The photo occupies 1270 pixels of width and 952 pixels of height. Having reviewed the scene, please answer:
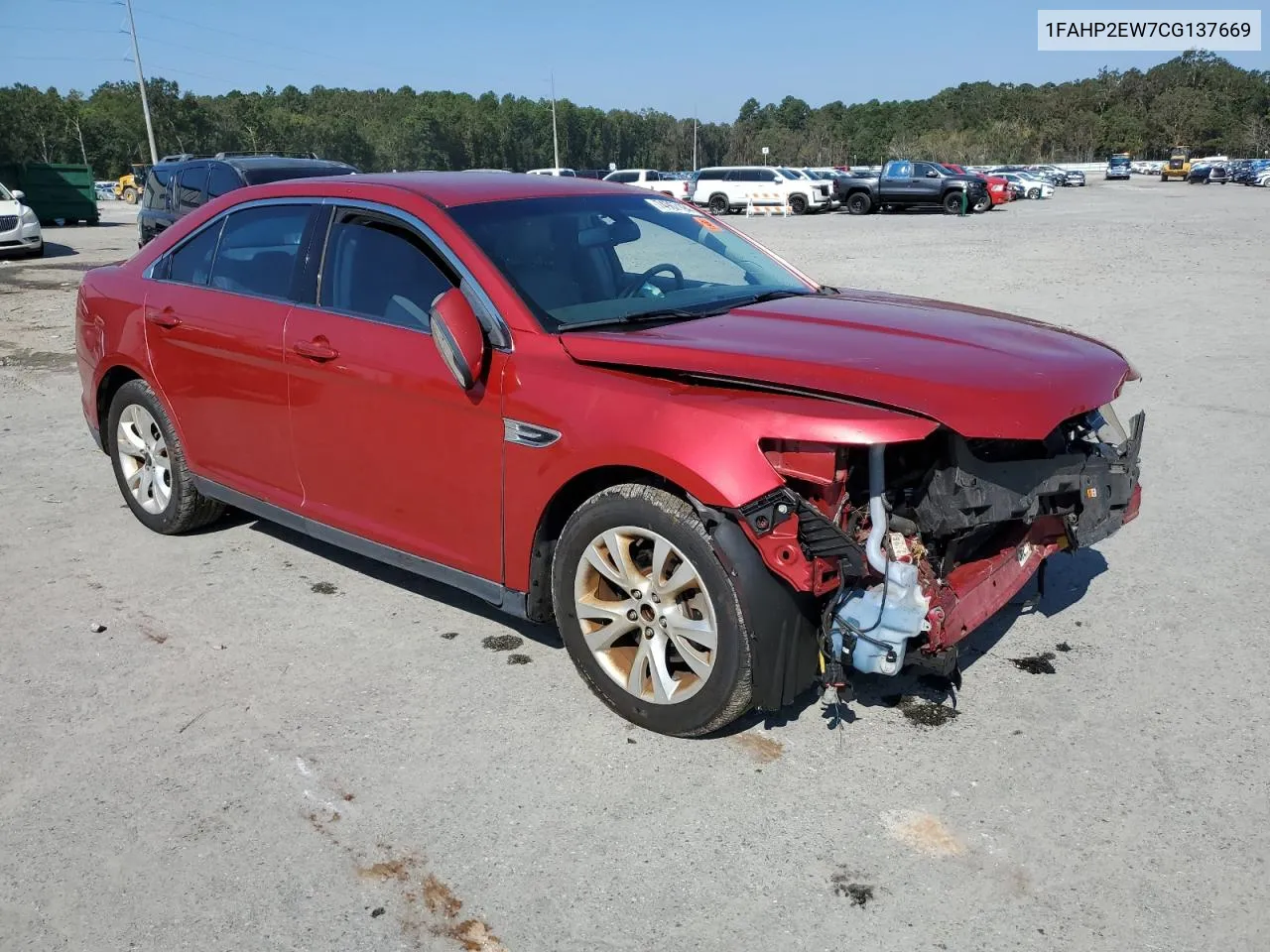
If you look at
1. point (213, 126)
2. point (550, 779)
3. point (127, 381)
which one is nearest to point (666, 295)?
point (550, 779)

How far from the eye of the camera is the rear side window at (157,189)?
14.2 meters

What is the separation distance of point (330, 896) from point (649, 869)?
84 cm

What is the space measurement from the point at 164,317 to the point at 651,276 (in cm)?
238

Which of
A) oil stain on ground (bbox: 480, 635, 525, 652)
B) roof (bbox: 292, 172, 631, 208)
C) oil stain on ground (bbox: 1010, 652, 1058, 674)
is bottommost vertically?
oil stain on ground (bbox: 1010, 652, 1058, 674)

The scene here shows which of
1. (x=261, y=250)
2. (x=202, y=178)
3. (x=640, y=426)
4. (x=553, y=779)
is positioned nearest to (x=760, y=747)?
(x=553, y=779)

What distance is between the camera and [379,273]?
3.99 metres

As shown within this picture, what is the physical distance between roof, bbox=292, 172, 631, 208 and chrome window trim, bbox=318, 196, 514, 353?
126 mm

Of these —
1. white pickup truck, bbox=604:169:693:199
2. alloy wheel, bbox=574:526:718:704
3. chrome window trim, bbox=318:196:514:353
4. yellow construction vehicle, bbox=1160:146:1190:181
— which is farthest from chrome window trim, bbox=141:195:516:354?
yellow construction vehicle, bbox=1160:146:1190:181

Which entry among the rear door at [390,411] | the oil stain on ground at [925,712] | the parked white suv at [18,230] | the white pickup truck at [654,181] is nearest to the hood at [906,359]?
the rear door at [390,411]

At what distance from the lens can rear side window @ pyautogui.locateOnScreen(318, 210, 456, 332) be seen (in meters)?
3.82

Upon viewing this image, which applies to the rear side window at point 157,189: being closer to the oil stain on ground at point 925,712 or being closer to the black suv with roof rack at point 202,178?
the black suv with roof rack at point 202,178

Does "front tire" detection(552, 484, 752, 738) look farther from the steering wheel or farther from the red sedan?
the steering wheel

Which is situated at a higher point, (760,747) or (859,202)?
(859,202)

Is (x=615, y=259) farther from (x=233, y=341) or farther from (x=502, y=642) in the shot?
(x=233, y=341)
